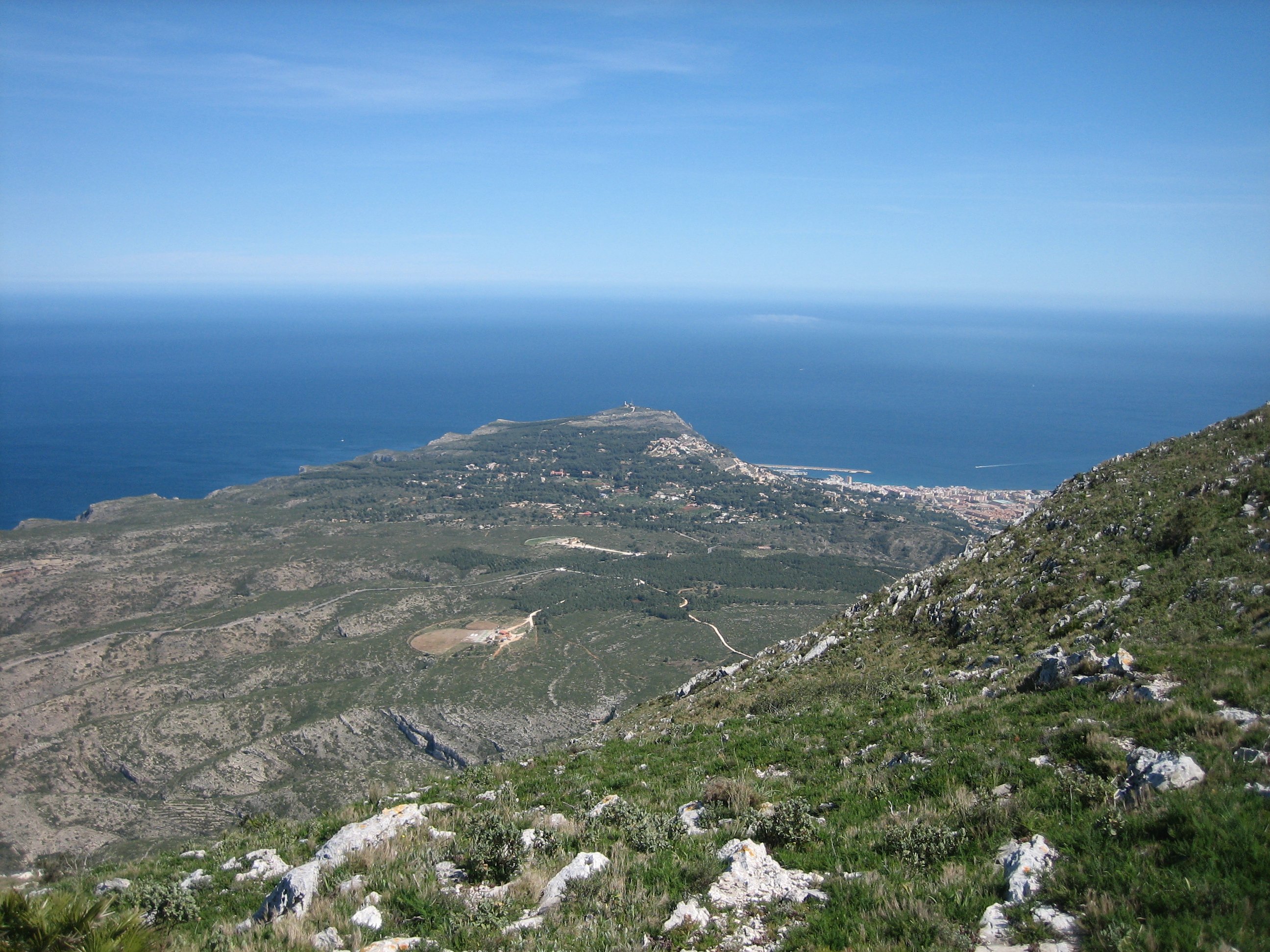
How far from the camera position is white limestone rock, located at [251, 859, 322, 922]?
7.21 meters

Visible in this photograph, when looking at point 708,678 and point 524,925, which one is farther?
point 708,678

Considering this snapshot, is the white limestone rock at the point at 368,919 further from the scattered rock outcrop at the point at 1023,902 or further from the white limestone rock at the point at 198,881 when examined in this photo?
the scattered rock outcrop at the point at 1023,902

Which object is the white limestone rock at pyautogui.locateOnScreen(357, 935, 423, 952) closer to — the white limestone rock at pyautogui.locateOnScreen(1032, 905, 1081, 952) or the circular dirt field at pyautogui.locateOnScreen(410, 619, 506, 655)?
the white limestone rock at pyautogui.locateOnScreen(1032, 905, 1081, 952)

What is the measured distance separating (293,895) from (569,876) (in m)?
3.11

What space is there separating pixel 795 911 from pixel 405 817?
636 centimetres

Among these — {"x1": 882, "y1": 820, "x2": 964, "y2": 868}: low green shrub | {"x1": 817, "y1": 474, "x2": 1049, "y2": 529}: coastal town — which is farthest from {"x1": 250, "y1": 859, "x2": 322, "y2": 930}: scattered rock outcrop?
{"x1": 817, "y1": 474, "x2": 1049, "y2": 529}: coastal town

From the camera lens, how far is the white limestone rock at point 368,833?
856cm

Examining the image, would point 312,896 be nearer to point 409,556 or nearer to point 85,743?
point 85,743

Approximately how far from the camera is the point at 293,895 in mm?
7391

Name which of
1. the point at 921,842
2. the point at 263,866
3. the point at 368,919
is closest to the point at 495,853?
→ the point at 368,919

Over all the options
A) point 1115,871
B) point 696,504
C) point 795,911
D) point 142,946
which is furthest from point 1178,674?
point 696,504

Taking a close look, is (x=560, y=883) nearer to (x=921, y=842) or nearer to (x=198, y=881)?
(x=921, y=842)

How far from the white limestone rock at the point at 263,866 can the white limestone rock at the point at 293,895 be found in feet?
6.08

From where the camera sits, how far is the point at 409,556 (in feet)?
345
